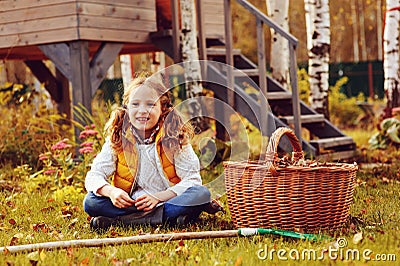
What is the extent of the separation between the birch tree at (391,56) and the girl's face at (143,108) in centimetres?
560

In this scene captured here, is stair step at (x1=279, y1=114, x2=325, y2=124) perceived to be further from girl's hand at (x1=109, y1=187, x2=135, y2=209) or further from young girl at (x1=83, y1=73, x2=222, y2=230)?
girl's hand at (x1=109, y1=187, x2=135, y2=209)

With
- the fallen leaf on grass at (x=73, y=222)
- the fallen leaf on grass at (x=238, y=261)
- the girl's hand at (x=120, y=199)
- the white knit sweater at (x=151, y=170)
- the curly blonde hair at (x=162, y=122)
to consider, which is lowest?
the fallen leaf on grass at (x=73, y=222)

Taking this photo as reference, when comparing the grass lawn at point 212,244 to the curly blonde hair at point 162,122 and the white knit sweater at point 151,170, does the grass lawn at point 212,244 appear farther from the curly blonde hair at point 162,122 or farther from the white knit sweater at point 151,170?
the curly blonde hair at point 162,122

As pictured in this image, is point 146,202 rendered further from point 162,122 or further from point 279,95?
point 279,95

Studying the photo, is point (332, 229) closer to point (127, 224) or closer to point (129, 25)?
point (127, 224)

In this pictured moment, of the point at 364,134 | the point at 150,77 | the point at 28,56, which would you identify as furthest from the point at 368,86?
the point at 150,77

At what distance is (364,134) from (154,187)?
737cm

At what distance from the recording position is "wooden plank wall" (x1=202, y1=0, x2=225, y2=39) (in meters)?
9.05

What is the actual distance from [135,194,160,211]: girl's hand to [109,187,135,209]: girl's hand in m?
0.05

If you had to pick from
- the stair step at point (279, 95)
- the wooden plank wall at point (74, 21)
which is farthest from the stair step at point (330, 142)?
the wooden plank wall at point (74, 21)

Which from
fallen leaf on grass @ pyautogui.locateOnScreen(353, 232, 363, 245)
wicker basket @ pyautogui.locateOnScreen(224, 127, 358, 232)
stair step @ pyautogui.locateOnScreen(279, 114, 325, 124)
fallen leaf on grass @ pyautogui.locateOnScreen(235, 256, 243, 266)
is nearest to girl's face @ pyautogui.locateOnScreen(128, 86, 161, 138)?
wicker basket @ pyautogui.locateOnScreen(224, 127, 358, 232)

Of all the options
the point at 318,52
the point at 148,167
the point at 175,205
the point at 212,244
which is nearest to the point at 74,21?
the point at 318,52

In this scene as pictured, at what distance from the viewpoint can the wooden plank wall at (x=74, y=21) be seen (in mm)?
7402

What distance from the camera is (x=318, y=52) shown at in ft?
28.2
